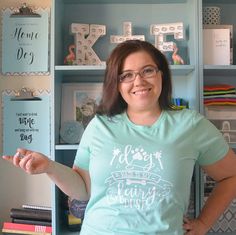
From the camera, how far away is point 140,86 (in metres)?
1.15

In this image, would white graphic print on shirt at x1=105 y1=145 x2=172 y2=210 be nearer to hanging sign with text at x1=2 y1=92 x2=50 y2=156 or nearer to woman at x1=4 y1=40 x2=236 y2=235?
woman at x1=4 y1=40 x2=236 y2=235

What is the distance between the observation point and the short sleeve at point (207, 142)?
117cm

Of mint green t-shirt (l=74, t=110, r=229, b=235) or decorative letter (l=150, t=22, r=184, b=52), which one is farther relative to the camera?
decorative letter (l=150, t=22, r=184, b=52)

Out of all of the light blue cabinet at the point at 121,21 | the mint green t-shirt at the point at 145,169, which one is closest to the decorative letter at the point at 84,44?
the light blue cabinet at the point at 121,21

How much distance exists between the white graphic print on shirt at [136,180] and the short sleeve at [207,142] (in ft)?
0.50

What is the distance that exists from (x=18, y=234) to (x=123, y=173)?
0.73 m

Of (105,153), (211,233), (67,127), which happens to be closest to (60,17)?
(67,127)

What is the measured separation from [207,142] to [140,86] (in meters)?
0.30

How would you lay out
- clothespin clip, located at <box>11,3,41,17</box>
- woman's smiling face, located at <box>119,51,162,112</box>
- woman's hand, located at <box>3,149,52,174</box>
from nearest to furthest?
woman's hand, located at <box>3,149,52,174</box>, woman's smiling face, located at <box>119,51,162,112</box>, clothespin clip, located at <box>11,3,41,17</box>

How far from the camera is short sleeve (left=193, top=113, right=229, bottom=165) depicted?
1173mm

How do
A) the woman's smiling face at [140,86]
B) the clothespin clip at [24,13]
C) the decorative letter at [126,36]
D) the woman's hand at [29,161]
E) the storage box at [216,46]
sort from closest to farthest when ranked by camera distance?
1. the woman's hand at [29,161]
2. the woman's smiling face at [140,86]
3. the storage box at [216,46]
4. the decorative letter at [126,36]
5. the clothespin clip at [24,13]

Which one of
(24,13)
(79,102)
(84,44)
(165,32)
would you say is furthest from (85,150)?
(24,13)

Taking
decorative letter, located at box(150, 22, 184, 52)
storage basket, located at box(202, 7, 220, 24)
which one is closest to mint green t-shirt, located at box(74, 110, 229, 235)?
decorative letter, located at box(150, 22, 184, 52)

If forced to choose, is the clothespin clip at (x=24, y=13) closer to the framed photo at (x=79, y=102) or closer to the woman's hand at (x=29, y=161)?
the framed photo at (x=79, y=102)
